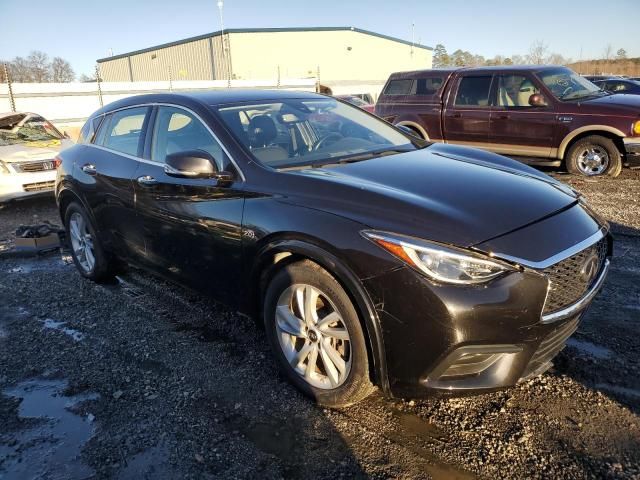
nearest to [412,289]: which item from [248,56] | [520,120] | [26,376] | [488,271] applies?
[488,271]

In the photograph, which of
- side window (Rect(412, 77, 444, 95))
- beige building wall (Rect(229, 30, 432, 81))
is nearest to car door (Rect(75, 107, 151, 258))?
side window (Rect(412, 77, 444, 95))

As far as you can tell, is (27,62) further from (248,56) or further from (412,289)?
(412,289)

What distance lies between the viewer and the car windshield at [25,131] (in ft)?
28.5

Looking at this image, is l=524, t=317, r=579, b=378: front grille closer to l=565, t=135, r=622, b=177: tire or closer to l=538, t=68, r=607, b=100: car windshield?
l=565, t=135, r=622, b=177: tire

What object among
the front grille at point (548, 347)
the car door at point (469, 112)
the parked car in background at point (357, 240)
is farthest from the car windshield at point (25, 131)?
the front grille at point (548, 347)

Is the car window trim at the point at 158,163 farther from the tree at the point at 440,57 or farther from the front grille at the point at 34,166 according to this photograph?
the tree at the point at 440,57

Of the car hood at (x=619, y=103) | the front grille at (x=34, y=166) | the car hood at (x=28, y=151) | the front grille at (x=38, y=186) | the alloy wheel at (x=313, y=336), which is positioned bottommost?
the alloy wheel at (x=313, y=336)

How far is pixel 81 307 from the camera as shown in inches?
173

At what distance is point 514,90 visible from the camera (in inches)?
356

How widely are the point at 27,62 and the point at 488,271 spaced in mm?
72650

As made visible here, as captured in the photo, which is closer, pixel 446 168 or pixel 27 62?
pixel 446 168

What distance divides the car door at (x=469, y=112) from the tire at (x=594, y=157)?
1.50m

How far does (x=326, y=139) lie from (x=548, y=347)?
6.69ft

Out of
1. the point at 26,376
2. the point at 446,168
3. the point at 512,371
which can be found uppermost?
the point at 446,168
